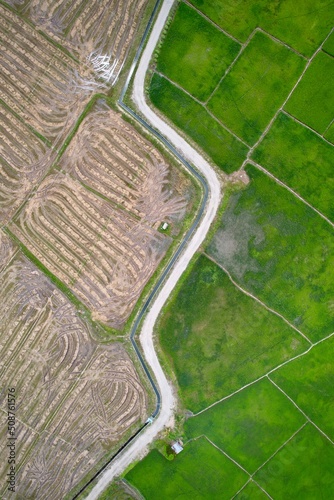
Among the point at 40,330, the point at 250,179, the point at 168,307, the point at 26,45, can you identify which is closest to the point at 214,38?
the point at 250,179

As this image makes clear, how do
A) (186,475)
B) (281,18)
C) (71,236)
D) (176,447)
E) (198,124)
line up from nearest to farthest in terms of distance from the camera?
(176,447) < (281,18) < (186,475) < (198,124) < (71,236)

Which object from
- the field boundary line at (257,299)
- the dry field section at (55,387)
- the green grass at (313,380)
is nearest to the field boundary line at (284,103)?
the field boundary line at (257,299)

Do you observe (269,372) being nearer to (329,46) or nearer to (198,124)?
(198,124)

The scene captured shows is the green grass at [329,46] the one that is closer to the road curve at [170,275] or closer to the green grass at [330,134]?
the green grass at [330,134]

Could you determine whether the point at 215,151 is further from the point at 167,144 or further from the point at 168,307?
the point at 168,307

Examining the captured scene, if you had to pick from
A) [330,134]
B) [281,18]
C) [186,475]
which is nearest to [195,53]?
[281,18]

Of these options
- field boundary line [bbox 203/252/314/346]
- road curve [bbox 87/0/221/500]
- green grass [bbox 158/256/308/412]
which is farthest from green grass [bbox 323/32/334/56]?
green grass [bbox 158/256/308/412]

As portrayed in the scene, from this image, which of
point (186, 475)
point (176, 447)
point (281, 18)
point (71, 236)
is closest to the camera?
point (176, 447)
